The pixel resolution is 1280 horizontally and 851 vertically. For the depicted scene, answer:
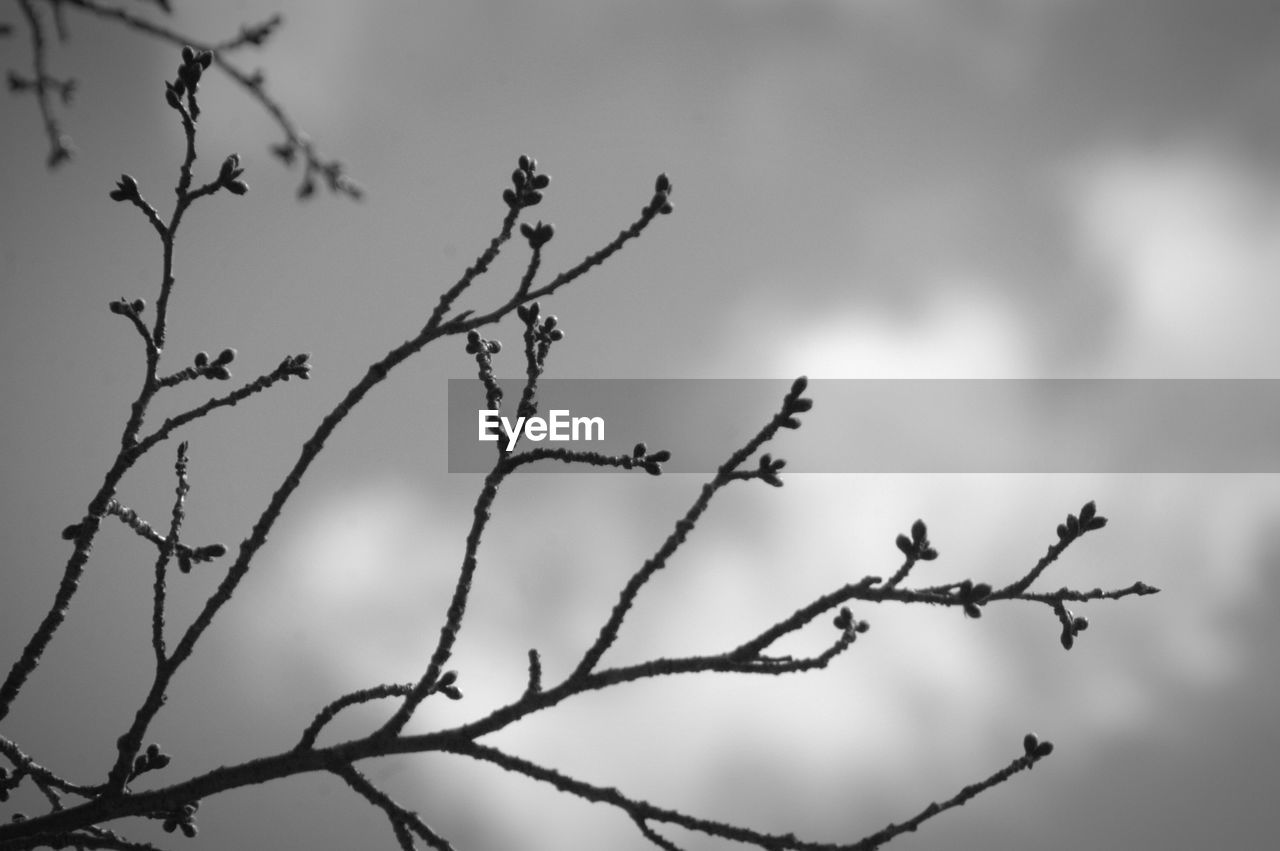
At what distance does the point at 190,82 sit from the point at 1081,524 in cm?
364

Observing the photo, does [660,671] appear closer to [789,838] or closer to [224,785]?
[789,838]

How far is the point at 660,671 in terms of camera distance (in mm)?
3098

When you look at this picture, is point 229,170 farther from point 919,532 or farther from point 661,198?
point 919,532

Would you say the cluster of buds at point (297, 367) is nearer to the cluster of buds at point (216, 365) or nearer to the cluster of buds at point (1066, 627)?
the cluster of buds at point (216, 365)

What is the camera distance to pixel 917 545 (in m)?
3.26

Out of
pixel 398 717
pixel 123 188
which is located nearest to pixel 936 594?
pixel 398 717

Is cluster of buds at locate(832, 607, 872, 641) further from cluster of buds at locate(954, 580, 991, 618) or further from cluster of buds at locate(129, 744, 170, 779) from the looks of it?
cluster of buds at locate(129, 744, 170, 779)

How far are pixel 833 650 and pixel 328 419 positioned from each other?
1.87 metres

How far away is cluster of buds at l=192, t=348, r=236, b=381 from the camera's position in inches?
163

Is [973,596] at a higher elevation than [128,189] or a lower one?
lower

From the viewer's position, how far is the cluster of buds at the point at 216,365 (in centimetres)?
413

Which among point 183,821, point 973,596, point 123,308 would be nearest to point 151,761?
point 183,821

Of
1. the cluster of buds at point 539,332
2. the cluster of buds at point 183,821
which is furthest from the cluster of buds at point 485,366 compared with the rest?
the cluster of buds at point 183,821

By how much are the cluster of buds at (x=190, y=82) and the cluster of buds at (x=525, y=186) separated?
1197 mm
